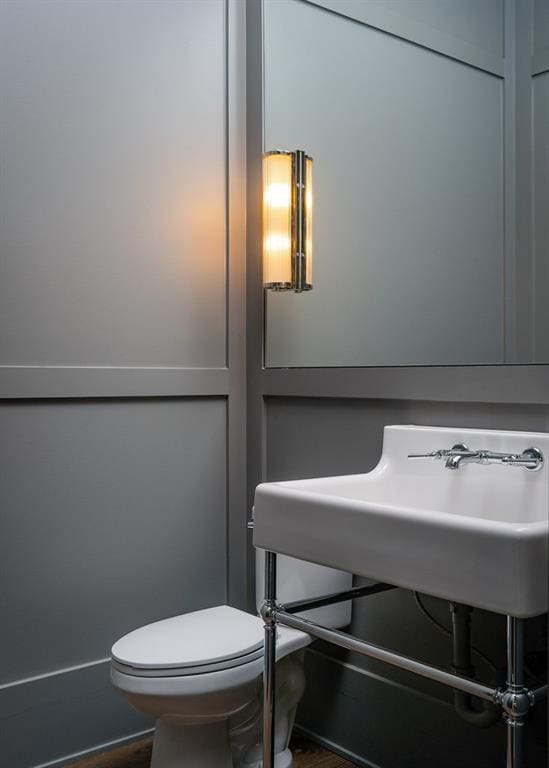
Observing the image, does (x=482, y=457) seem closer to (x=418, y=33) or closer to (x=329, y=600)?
(x=329, y=600)

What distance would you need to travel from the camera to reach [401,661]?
4.55ft

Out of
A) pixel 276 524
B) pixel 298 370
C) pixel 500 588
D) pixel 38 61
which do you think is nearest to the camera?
pixel 500 588

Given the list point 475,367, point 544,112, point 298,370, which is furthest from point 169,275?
point 544,112

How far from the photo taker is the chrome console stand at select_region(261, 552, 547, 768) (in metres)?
1.20

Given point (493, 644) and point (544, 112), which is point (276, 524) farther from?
point (544, 112)

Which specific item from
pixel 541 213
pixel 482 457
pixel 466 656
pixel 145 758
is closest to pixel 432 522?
pixel 482 457

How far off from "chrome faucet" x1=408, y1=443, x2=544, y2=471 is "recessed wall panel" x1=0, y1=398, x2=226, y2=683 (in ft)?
2.62

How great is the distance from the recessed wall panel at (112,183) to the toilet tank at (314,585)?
2.22 ft

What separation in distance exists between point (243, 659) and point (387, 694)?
1.45 feet

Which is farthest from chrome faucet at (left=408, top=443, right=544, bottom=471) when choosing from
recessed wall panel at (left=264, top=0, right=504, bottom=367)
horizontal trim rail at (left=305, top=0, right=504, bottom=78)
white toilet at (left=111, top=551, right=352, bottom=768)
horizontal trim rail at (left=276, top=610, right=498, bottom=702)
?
A: horizontal trim rail at (left=305, top=0, right=504, bottom=78)

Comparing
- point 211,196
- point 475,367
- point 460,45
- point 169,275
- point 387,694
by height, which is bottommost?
point 387,694

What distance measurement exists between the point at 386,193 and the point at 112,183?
2.46 feet

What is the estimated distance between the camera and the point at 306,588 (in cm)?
204

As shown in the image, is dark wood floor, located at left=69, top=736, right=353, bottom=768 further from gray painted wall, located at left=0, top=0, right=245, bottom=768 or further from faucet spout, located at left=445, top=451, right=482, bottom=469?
faucet spout, located at left=445, top=451, right=482, bottom=469
